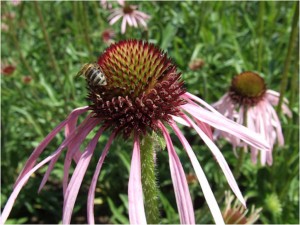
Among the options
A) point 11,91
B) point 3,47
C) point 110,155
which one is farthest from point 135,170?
point 3,47

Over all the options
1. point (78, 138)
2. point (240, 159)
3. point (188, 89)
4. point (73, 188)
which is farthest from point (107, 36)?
point (73, 188)

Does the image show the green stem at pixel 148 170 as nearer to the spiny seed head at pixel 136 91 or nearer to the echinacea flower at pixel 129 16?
the spiny seed head at pixel 136 91

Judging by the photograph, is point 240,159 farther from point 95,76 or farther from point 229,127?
point 95,76

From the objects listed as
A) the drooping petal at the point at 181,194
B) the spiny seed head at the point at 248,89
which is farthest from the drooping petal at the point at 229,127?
the spiny seed head at the point at 248,89

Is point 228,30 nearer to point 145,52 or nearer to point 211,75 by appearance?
point 211,75

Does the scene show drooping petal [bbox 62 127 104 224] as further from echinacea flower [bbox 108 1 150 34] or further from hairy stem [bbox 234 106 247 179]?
echinacea flower [bbox 108 1 150 34]
